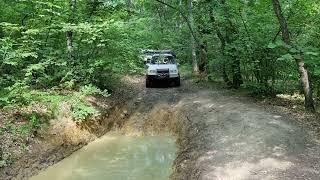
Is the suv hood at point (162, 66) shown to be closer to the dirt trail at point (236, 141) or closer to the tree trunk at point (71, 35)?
the dirt trail at point (236, 141)

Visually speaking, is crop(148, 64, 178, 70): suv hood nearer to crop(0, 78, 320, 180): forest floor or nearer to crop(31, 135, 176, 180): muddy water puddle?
crop(0, 78, 320, 180): forest floor

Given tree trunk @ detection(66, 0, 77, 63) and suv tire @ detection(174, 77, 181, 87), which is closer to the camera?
tree trunk @ detection(66, 0, 77, 63)

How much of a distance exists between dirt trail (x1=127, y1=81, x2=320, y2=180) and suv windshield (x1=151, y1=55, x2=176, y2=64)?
187 inches

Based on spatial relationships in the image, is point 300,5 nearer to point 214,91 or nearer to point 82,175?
point 214,91

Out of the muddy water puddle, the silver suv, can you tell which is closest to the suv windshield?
the silver suv

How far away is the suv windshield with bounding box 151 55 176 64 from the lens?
72.7 feet

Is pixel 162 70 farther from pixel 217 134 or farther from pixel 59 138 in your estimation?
pixel 217 134

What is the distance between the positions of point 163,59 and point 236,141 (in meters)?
11.7

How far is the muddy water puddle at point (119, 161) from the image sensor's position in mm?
11276

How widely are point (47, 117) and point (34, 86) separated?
3859 mm

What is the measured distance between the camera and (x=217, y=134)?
40.0 feet

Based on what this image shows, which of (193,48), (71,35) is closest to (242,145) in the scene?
(71,35)

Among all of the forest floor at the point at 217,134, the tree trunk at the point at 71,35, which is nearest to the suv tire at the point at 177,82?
the forest floor at the point at 217,134

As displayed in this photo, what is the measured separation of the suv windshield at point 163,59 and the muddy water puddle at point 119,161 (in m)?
7.61
